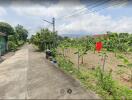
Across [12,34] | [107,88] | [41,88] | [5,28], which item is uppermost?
[5,28]

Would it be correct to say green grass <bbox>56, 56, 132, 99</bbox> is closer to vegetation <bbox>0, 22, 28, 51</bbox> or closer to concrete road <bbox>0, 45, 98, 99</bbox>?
concrete road <bbox>0, 45, 98, 99</bbox>

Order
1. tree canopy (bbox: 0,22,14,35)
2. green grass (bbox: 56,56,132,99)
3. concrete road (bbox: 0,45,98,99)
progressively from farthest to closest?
tree canopy (bbox: 0,22,14,35)
concrete road (bbox: 0,45,98,99)
green grass (bbox: 56,56,132,99)

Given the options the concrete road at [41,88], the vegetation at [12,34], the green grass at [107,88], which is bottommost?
the concrete road at [41,88]

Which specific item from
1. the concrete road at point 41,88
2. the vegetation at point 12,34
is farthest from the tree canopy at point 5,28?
the concrete road at point 41,88

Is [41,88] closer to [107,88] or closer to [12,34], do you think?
[107,88]

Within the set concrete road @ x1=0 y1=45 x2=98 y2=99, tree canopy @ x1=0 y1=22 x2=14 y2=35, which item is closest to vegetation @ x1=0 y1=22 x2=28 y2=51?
tree canopy @ x1=0 y1=22 x2=14 y2=35

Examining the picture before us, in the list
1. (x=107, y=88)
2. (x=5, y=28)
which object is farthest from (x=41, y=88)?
(x=5, y=28)

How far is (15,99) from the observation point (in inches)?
343

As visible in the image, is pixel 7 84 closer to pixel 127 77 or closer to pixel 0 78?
pixel 0 78

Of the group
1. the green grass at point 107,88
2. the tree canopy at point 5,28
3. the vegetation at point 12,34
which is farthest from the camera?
the tree canopy at point 5,28

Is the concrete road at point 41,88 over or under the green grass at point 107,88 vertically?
under

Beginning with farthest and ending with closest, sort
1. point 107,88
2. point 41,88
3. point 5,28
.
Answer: point 5,28 < point 41,88 < point 107,88

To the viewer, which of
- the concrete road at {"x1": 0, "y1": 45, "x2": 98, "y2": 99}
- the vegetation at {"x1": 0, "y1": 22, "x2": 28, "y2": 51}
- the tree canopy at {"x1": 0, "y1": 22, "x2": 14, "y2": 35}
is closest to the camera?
the concrete road at {"x1": 0, "y1": 45, "x2": 98, "y2": 99}

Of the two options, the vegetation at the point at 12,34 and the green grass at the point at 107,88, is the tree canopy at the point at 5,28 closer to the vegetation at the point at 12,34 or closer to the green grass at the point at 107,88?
the vegetation at the point at 12,34
